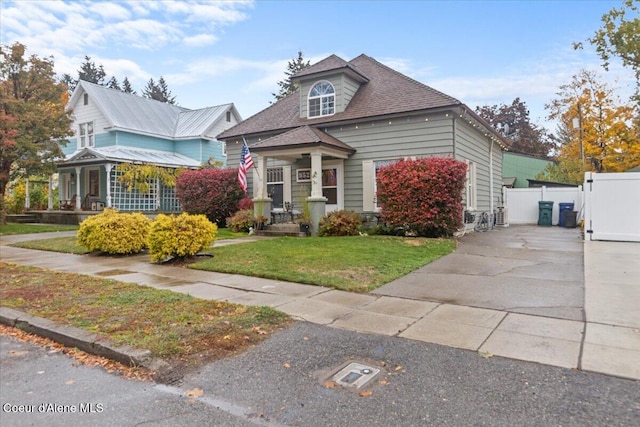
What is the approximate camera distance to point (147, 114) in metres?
26.7

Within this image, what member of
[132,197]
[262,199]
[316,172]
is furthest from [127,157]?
[316,172]

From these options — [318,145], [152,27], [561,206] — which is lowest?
[561,206]

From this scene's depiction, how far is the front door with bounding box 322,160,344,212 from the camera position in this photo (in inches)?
587

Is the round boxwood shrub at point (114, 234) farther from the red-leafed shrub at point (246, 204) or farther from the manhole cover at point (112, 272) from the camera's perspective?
the red-leafed shrub at point (246, 204)

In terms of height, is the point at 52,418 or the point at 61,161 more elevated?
the point at 61,161

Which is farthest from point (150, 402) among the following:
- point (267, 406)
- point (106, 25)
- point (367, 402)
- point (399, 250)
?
point (106, 25)

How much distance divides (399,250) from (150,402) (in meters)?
7.22

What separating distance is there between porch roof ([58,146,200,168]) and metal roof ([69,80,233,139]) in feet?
4.10

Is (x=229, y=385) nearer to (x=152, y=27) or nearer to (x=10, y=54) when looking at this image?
(x=152, y=27)

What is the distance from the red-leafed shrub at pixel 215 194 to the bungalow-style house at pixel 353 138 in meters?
0.83

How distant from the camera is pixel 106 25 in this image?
48.7ft

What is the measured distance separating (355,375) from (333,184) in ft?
39.7

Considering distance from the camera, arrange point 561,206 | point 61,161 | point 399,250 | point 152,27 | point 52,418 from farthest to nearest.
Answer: point 61,161
point 561,206
point 152,27
point 399,250
point 52,418

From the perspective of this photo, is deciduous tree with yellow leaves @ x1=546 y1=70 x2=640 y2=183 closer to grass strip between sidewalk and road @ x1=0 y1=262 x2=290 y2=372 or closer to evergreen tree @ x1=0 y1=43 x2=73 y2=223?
grass strip between sidewalk and road @ x1=0 y1=262 x2=290 y2=372
